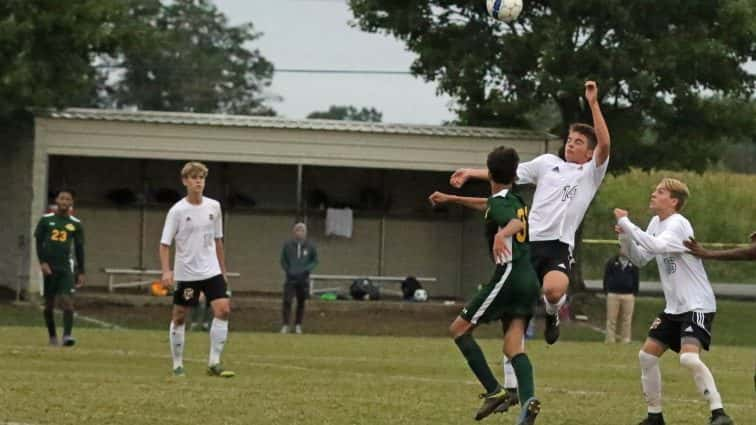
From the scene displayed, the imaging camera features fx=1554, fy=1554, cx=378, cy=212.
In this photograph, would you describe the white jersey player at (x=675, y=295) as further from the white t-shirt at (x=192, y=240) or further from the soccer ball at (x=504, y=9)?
the soccer ball at (x=504, y=9)

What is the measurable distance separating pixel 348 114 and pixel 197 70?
16.7 meters

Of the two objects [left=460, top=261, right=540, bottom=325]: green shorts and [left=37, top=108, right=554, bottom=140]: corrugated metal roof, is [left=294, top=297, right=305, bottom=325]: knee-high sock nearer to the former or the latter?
[left=37, top=108, right=554, bottom=140]: corrugated metal roof

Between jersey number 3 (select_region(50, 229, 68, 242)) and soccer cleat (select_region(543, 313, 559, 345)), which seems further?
jersey number 3 (select_region(50, 229, 68, 242))

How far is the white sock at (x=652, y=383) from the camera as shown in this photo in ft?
38.7

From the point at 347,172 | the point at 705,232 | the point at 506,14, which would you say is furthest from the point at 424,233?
the point at 506,14

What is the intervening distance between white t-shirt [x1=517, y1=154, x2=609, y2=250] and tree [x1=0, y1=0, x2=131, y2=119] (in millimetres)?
20030

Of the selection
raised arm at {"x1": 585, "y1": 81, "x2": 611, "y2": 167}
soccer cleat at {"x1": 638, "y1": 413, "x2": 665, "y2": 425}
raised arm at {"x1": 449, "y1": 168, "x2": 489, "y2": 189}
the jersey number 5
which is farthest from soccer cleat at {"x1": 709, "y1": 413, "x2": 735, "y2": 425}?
raised arm at {"x1": 449, "y1": 168, "x2": 489, "y2": 189}

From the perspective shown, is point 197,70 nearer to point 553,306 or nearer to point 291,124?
point 291,124

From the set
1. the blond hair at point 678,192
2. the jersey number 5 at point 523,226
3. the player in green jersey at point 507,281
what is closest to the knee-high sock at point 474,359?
the player in green jersey at point 507,281

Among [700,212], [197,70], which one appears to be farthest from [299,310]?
[197,70]

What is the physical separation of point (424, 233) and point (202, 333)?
38.6 ft

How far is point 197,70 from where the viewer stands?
9369cm

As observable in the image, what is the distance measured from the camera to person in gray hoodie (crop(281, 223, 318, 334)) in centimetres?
2923

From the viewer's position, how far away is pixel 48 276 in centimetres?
2147
